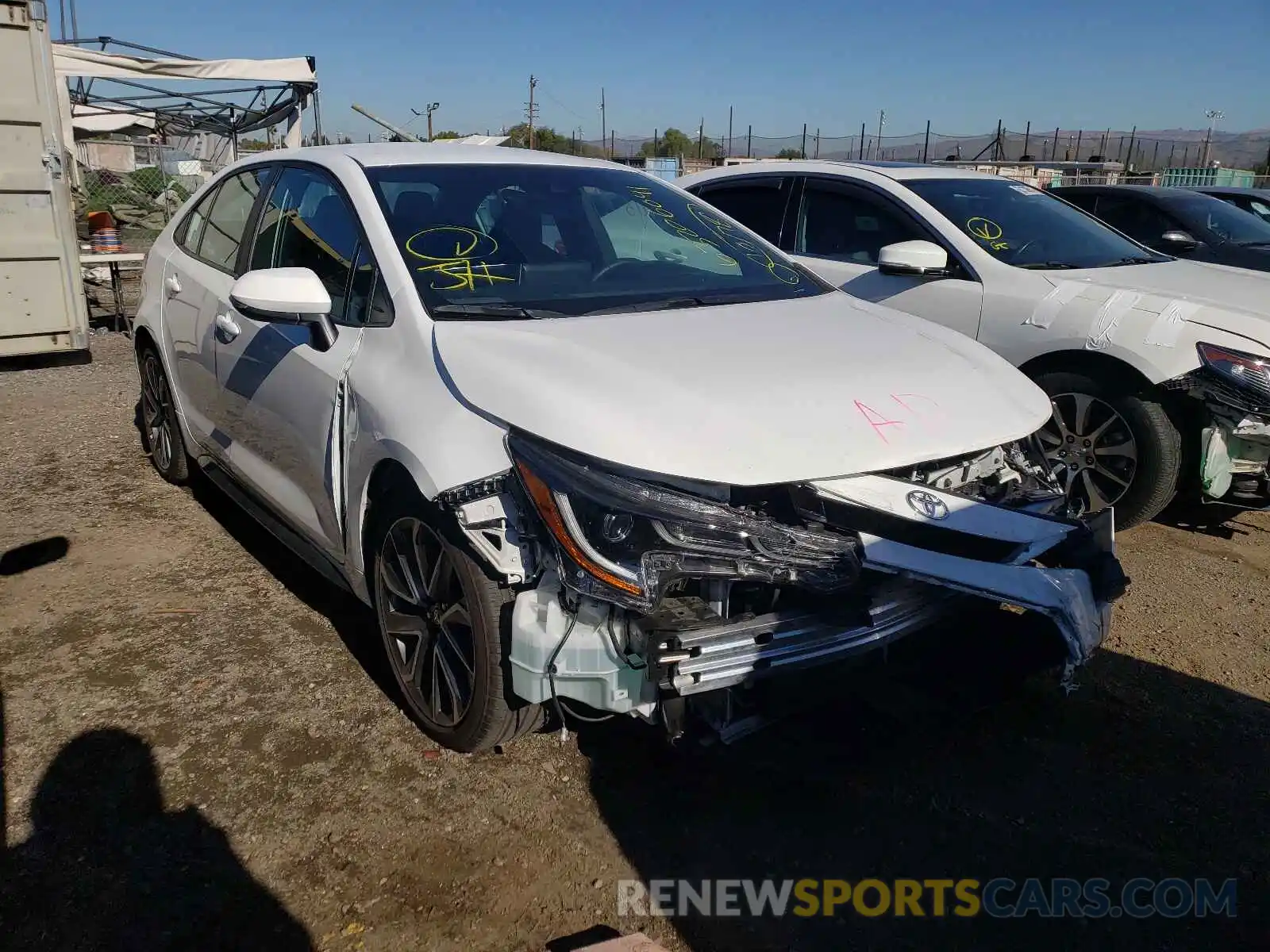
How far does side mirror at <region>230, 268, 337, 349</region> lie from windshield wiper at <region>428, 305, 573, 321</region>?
39 centimetres

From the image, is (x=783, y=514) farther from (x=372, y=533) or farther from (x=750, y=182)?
(x=750, y=182)

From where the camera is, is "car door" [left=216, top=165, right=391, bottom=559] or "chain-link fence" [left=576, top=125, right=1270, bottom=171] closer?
"car door" [left=216, top=165, right=391, bottom=559]

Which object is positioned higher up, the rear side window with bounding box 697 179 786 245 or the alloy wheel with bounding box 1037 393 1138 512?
the rear side window with bounding box 697 179 786 245

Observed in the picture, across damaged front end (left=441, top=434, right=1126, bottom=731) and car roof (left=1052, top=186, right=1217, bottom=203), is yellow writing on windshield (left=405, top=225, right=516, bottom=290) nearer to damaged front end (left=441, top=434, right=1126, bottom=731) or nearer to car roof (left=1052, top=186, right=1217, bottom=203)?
damaged front end (left=441, top=434, right=1126, bottom=731)

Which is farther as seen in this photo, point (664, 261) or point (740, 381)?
point (664, 261)

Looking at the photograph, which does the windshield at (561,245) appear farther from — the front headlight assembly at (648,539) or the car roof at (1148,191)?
the car roof at (1148,191)

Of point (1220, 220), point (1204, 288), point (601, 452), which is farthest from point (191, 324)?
point (1220, 220)

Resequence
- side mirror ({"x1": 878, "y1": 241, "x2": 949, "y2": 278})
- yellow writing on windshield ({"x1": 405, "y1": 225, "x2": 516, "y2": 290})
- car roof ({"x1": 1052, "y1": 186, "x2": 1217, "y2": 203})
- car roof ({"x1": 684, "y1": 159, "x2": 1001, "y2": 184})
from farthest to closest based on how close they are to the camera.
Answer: car roof ({"x1": 1052, "y1": 186, "x2": 1217, "y2": 203}) → car roof ({"x1": 684, "y1": 159, "x2": 1001, "y2": 184}) → side mirror ({"x1": 878, "y1": 241, "x2": 949, "y2": 278}) → yellow writing on windshield ({"x1": 405, "y1": 225, "x2": 516, "y2": 290})

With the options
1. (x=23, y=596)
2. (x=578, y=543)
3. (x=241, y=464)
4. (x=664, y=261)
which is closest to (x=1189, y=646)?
(x=664, y=261)

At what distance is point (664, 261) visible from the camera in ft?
11.6

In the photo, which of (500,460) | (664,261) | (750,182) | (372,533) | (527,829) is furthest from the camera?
(750,182)

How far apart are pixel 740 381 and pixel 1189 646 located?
234 cm

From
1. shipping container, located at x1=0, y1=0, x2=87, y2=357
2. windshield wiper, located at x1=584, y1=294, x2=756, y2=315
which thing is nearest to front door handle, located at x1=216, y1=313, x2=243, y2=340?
windshield wiper, located at x1=584, y1=294, x2=756, y2=315

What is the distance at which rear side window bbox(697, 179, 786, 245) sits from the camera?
20.0 ft
